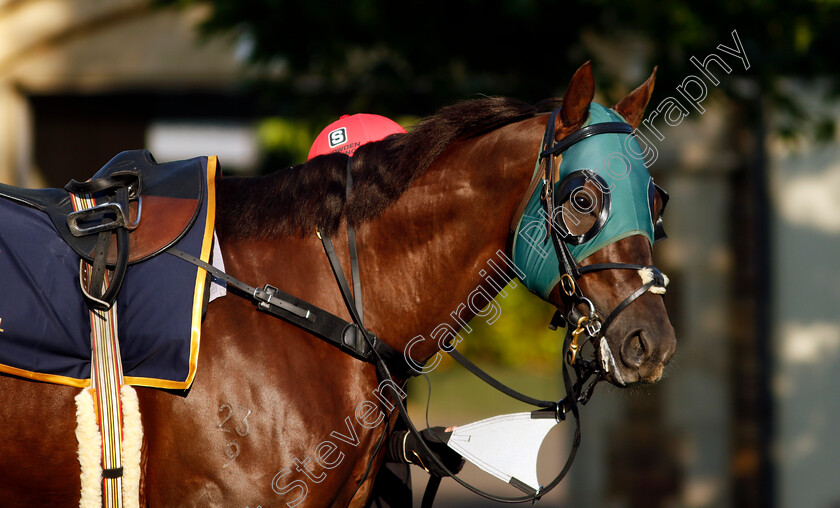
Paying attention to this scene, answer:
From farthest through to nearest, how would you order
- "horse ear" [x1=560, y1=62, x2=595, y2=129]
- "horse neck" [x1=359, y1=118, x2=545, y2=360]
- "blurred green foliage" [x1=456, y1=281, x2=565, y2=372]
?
"blurred green foliage" [x1=456, y1=281, x2=565, y2=372] → "horse neck" [x1=359, y1=118, x2=545, y2=360] → "horse ear" [x1=560, y1=62, x2=595, y2=129]

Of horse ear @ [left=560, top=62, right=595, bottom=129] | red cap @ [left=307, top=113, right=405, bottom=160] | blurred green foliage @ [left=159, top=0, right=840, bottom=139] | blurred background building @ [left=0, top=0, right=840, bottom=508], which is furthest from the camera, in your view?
blurred background building @ [left=0, top=0, right=840, bottom=508]

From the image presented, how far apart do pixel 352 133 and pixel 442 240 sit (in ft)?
2.55

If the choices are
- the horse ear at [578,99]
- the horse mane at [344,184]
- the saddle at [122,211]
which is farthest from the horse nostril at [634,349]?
the saddle at [122,211]

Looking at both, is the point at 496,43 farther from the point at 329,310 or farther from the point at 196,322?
the point at 196,322

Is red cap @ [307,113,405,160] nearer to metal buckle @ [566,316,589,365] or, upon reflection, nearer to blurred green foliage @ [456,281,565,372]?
metal buckle @ [566,316,589,365]

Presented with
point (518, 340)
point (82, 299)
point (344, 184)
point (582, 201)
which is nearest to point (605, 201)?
point (582, 201)

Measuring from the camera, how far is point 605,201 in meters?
2.16

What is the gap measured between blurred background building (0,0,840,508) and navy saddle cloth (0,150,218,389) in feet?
8.97

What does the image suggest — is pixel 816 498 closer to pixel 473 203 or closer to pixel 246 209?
pixel 473 203

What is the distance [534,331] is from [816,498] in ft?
21.3

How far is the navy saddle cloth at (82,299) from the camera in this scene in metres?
2.09

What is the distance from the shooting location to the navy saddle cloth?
6.86 ft

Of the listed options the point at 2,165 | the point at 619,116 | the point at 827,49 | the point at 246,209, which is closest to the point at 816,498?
the point at 827,49

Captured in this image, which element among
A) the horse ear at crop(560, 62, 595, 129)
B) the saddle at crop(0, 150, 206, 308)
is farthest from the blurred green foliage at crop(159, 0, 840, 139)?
the saddle at crop(0, 150, 206, 308)
